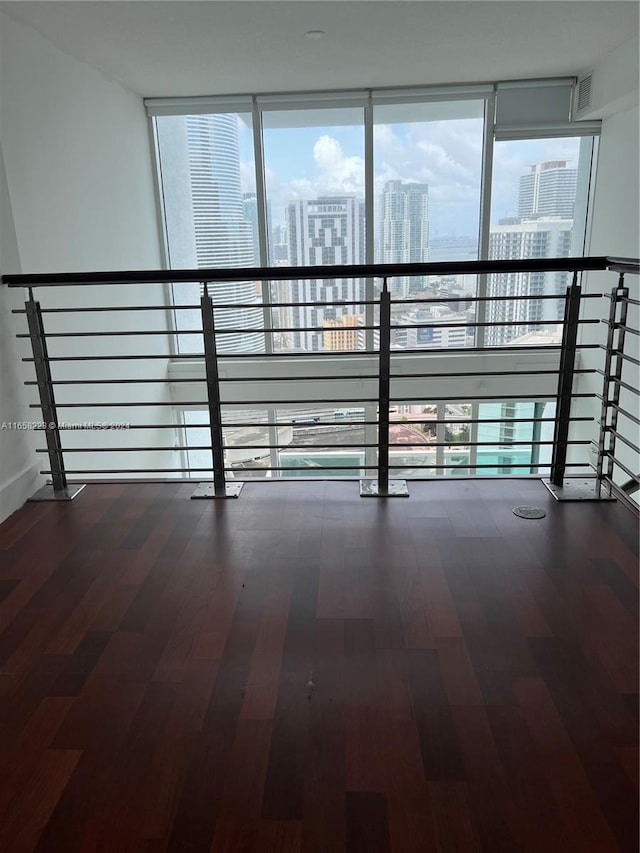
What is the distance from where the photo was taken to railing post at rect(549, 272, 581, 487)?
2.43 m

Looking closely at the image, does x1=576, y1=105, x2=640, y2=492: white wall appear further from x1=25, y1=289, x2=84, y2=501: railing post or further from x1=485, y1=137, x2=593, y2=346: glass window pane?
x1=25, y1=289, x2=84, y2=501: railing post

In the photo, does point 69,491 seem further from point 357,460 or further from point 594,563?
point 357,460

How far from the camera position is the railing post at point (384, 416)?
2512 mm

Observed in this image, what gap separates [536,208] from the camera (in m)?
5.75

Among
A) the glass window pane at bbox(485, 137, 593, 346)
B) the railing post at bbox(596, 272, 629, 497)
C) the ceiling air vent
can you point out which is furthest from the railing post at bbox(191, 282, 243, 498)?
the ceiling air vent

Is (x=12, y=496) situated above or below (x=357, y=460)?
above

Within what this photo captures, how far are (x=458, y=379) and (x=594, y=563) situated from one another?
4.34m

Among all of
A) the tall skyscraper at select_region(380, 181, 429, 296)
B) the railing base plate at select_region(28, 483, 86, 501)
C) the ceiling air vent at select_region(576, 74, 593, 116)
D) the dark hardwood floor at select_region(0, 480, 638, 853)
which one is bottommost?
the dark hardwood floor at select_region(0, 480, 638, 853)

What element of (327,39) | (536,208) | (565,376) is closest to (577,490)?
(565,376)

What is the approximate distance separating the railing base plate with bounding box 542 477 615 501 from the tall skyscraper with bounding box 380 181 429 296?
3.58 meters

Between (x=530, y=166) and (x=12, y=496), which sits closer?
(x=12, y=496)

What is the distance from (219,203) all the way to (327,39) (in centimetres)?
226

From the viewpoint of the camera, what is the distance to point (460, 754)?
4.27 feet

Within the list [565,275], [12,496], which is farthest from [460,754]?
[565,275]
